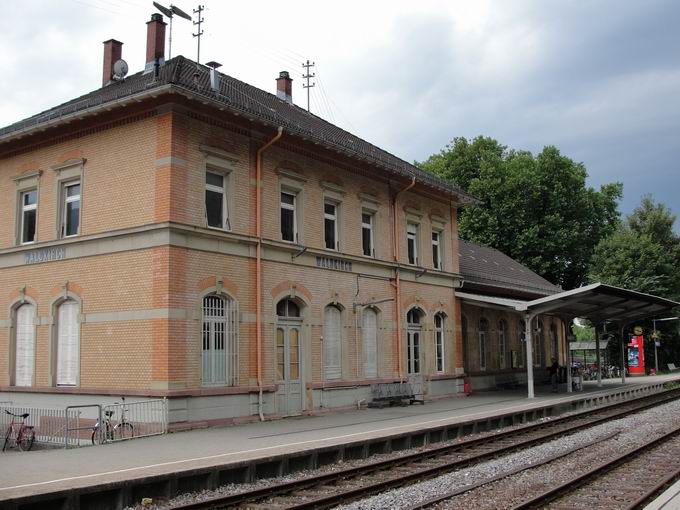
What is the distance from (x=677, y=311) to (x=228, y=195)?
40646 millimetres

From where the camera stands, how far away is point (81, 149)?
59.0 feet

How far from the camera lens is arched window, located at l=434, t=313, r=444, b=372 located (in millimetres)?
25719

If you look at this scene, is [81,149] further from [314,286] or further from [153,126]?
[314,286]

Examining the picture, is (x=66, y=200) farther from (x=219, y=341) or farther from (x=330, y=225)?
(x=330, y=225)

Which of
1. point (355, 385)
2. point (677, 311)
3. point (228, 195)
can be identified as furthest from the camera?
point (677, 311)

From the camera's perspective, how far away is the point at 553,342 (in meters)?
39.2

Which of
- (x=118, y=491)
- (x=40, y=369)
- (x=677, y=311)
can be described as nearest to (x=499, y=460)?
(x=118, y=491)

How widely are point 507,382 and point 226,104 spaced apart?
20.2 m

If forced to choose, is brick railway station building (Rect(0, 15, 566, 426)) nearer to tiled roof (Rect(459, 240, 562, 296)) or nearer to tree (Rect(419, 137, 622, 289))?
tiled roof (Rect(459, 240, 562, 296))

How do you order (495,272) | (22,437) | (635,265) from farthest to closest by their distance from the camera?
(635,265)
(495,272)
(22,437)

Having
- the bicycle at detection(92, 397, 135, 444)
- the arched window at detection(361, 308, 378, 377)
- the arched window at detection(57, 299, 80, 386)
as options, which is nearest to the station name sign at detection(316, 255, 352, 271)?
the arched window at detection(361, 308, 378, 377)

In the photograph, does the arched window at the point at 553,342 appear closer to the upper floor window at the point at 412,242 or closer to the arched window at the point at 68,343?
the upper floor window at the point at 412,242

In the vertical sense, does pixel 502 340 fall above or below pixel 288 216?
below

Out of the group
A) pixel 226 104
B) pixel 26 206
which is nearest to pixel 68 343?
pixel 26 206
